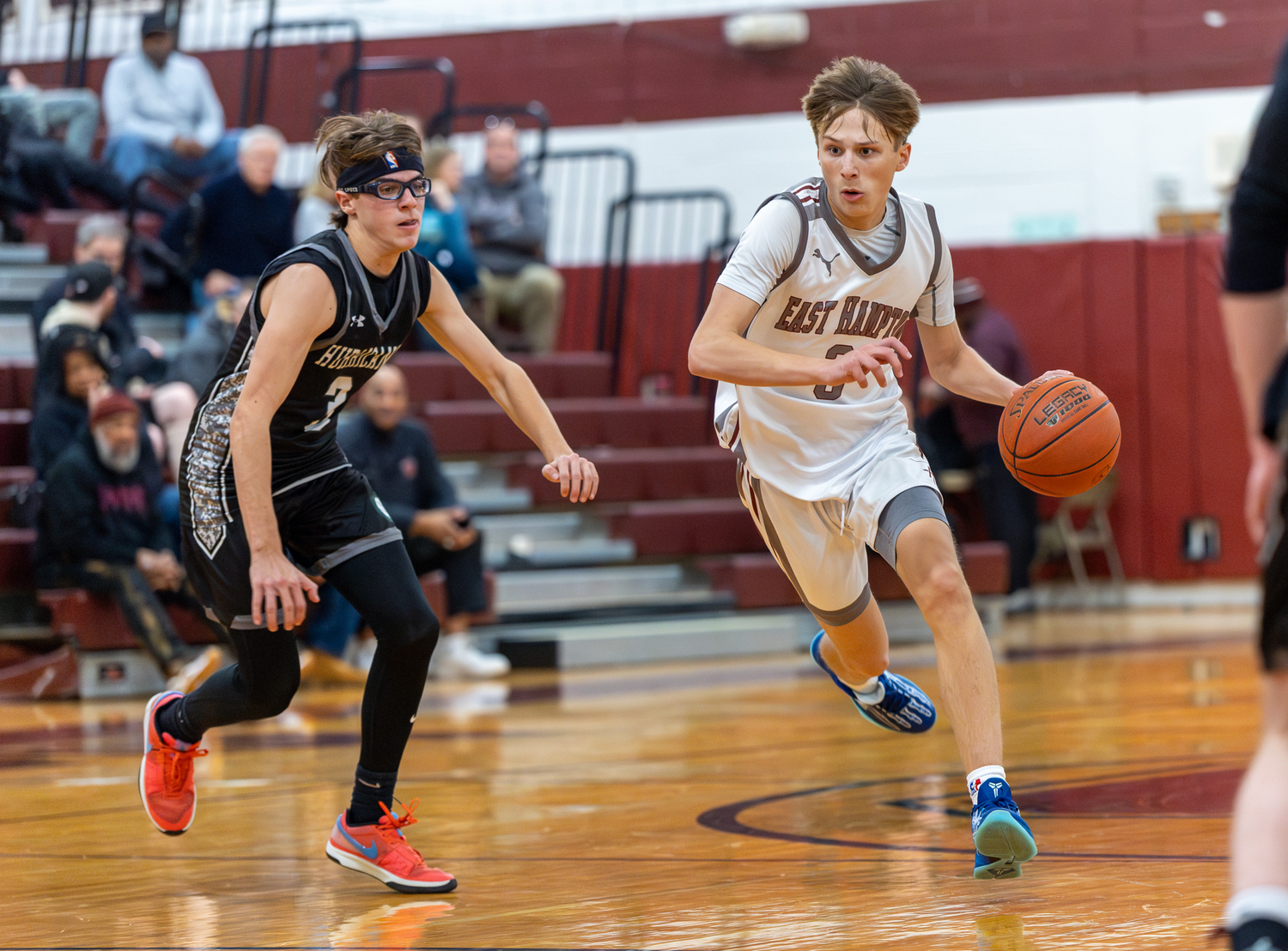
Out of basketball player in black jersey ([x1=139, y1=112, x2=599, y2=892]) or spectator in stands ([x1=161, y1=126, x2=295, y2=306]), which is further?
spectator in stands ([x1=161, y1=126, x2=295, y2=306])

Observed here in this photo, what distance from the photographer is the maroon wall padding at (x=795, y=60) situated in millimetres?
12516

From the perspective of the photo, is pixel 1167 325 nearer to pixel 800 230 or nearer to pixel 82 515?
pixel 82 515

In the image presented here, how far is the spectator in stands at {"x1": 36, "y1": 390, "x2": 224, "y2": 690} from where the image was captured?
818 cm

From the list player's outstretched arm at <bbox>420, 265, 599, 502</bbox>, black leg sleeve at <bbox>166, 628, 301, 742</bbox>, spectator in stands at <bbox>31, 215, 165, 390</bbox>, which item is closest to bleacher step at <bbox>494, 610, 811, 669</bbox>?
spectator in stands at <bbox>31, 215, 165, 390</bbox>

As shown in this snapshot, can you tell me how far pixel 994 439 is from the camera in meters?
11.8

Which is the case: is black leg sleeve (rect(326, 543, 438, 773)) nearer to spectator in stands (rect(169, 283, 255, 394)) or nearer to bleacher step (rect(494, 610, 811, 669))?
bleacher step (rect(494, 610, 811, 669))

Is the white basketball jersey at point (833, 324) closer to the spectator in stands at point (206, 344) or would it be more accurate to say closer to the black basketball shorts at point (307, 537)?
the black basketball shorts at point (307, 537)

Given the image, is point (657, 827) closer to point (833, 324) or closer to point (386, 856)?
point (386, 856)

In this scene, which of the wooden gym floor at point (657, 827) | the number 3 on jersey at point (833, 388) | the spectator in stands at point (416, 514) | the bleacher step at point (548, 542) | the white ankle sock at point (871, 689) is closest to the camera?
the wooden gym floor at point (657, 827)

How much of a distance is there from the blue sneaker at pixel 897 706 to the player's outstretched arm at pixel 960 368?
2.97ft

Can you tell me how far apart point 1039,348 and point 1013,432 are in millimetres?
9041

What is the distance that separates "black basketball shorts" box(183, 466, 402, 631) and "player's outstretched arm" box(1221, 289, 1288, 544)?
207 centimetres

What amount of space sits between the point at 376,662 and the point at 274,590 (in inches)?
14.8

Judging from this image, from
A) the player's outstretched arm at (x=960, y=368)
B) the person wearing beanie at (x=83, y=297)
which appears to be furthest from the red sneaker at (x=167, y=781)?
the person wearing beanie at (x=83, y=297)
